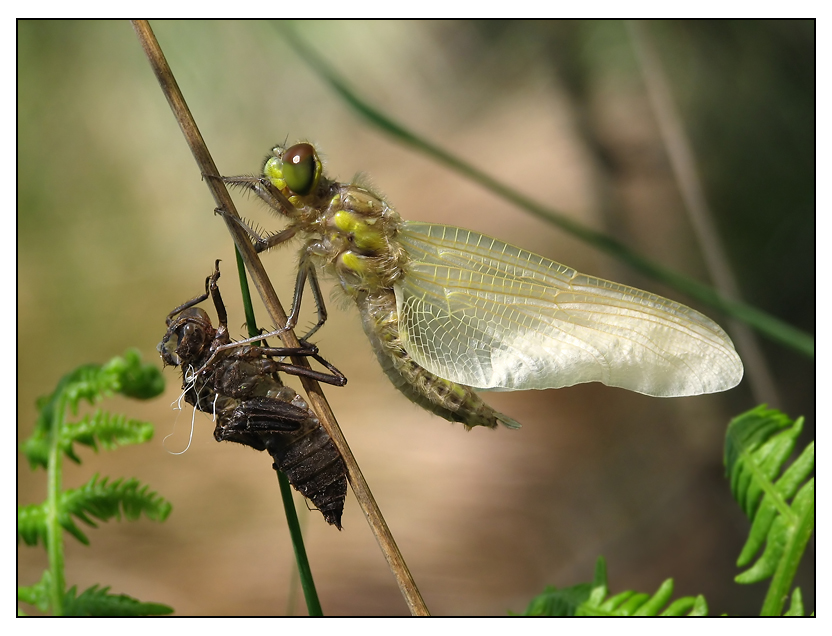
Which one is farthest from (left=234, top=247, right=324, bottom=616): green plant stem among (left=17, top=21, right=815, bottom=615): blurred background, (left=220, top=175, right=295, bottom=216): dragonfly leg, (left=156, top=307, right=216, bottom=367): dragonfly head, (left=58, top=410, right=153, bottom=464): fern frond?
(left=17, top=21, right=815, bottom=615): blurred background

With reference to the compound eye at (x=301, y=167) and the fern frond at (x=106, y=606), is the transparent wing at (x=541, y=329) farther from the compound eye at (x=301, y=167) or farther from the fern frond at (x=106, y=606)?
the fern frond at (x=106, y=606)

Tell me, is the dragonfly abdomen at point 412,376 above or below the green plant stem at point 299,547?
above

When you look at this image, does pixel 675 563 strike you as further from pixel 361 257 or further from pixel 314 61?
pixel 314 61

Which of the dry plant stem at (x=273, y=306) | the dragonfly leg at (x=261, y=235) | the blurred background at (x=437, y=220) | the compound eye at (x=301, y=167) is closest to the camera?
the dry plant stem at (x=273, y=306)

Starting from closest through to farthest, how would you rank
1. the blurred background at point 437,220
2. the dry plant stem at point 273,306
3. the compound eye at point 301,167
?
the dry plant stem at point 273,306 → the compound eye at point 301,167 → the blurred background at point 437,220

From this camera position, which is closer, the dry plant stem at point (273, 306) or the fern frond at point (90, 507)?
the dry plant stem at point (273, 306)

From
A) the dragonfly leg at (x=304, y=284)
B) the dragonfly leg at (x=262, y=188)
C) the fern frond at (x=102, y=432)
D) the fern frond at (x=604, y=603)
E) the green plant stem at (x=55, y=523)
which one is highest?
the dragonfly leg at (x=262, y=188)

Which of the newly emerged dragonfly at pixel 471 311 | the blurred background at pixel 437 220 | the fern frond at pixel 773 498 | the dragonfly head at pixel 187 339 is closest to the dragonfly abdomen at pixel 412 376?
the newly emerged dragonfly at pixel 471 311

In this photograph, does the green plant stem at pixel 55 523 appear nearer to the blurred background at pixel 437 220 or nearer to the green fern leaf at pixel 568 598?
the green fern leaf at pixel 568 598

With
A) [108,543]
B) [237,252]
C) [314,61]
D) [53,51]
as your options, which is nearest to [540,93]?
[314,61]
